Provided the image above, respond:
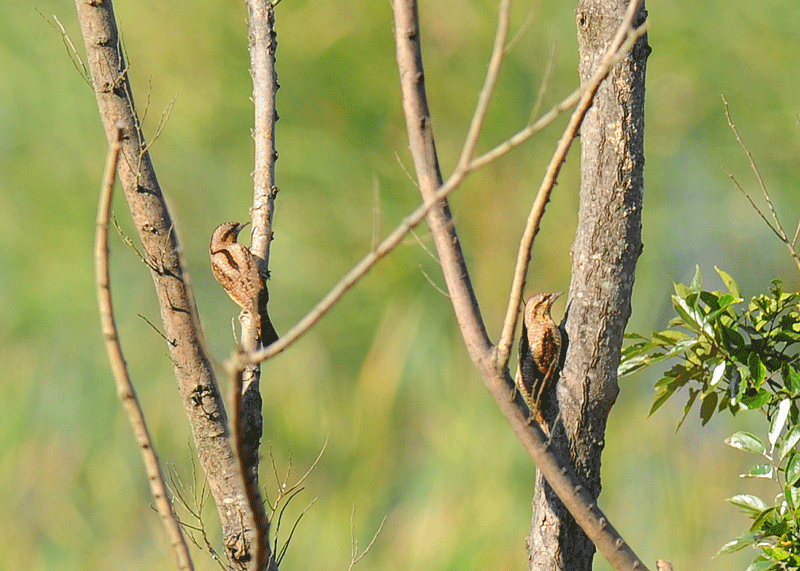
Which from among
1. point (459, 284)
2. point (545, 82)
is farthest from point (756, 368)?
point (545, 82)

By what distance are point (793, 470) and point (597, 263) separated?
22.1 inches

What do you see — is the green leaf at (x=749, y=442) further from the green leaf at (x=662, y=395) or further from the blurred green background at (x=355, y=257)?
the blurred green background at (x=355, y=257)

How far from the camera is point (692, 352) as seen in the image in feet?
6.11

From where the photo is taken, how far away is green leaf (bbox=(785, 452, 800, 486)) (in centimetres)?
165

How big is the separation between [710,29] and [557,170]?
160 inches

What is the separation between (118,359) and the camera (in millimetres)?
1129

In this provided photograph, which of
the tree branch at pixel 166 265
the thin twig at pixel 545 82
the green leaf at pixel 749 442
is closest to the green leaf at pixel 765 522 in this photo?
the green leaf at pixel 749 442

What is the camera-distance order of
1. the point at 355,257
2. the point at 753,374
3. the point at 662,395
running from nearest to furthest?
1. the point at 753,374
2. the point at 662,395
3. the point at 355,257

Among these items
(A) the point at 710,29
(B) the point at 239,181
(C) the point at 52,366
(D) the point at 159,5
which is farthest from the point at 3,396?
(A) the point at 710,29

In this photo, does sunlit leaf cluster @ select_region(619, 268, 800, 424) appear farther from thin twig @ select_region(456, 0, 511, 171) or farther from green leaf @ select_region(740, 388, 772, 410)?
thin twig @ select_region(456, 0, 511, 171)

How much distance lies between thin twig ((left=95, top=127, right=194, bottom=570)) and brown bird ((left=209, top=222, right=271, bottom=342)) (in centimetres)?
80

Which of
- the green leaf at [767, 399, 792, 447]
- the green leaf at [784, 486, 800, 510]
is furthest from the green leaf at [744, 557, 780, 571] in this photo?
the green leaf at [767, 399, 792, 447]

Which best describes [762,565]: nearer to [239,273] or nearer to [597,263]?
[597,263]

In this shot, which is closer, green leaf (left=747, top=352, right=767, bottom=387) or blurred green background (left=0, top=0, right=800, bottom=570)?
green leaf (left=747, top=352, right=767, bottom=387)
